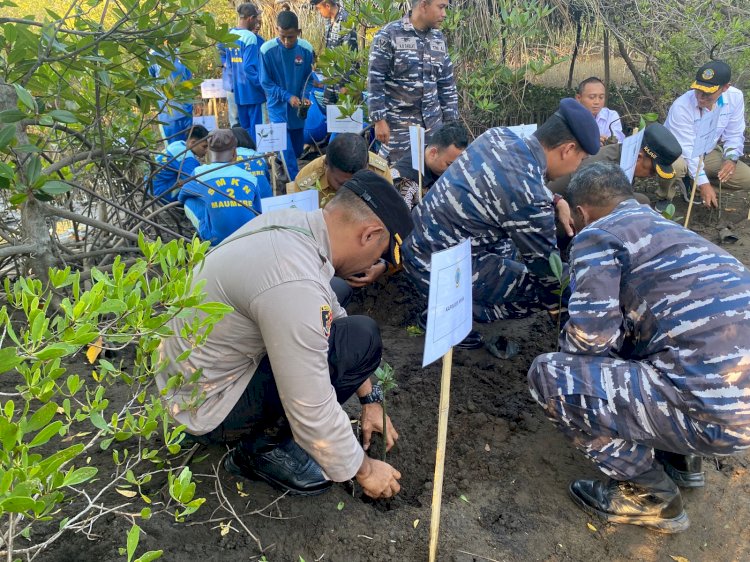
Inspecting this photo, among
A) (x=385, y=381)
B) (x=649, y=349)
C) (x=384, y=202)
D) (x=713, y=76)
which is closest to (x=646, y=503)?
(x=649, y=349)

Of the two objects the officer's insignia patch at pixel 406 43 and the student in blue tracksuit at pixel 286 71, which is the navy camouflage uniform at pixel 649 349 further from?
the student in blue tracksuit at pixel 286 71

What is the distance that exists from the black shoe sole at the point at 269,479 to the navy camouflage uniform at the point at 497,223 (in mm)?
1534

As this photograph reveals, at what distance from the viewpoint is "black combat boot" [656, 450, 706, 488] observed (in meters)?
2.45

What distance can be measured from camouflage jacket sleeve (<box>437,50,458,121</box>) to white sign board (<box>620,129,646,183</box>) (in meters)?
1.81

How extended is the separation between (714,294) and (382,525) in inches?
57.5

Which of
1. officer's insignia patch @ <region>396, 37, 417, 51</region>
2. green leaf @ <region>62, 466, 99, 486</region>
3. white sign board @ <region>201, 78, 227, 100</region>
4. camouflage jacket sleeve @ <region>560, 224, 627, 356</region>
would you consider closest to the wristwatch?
camouflage jacket sleeve @ <region>560, 224, 627, 356</region>

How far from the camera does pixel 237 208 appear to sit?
3771 millimetres

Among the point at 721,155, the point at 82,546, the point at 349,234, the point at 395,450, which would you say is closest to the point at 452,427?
the point at 395,450

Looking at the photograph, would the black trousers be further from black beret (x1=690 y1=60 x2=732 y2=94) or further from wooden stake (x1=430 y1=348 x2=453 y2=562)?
black beret (x1=690 y1=60 x2=732 y2=94)

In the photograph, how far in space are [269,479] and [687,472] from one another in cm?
175

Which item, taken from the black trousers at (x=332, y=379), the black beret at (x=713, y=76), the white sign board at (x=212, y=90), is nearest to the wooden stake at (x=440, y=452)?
the black trousers at (x=332, y=379)

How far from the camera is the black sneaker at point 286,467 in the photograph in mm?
2264

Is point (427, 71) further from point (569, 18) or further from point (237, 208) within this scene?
point (569, 18)

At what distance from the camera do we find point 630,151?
3621mm
